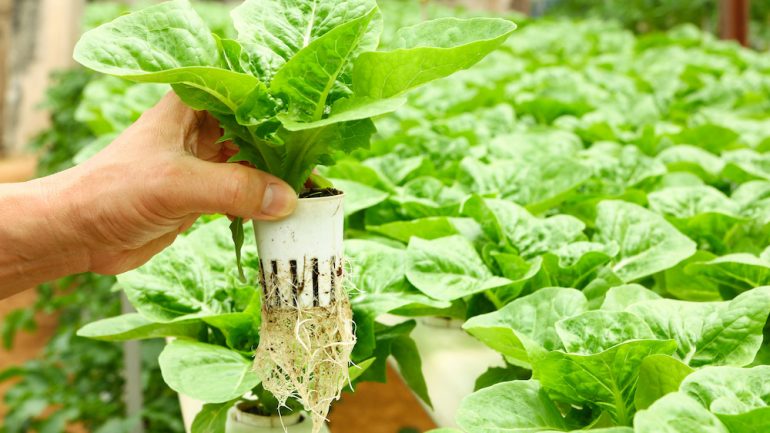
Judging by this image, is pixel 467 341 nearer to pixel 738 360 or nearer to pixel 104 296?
pixel 738 360

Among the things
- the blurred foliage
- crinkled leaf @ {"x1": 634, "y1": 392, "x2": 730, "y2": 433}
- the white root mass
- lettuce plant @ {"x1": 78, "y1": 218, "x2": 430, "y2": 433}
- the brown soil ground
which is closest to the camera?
crinkled leaf @ {"x1": 634, "y1": 392, "x2": 730, "y2": 433}

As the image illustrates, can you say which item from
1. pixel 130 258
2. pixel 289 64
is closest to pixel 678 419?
pixel 289 64

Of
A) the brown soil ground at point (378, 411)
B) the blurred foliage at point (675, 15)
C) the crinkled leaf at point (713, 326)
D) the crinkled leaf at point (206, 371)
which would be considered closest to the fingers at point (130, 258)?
the crinkled leaf at point (206, 371)

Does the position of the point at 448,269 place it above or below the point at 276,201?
below

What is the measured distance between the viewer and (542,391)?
928mm

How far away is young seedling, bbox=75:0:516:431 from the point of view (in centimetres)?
85

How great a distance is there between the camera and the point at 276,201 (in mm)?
887

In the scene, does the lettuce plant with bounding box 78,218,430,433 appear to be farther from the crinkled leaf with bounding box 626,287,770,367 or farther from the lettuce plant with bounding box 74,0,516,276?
the crinkled leaf with bounding box 626,287,770,367

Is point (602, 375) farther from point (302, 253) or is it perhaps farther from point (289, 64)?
point (289, 64)

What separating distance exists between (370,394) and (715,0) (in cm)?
933

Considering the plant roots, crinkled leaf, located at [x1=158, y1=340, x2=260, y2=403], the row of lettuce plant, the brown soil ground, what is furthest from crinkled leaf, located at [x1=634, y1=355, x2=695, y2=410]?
the brown soil ground

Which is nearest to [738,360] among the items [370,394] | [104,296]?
[104,296]

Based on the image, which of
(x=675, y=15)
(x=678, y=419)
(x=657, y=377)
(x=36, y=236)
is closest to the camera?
(x=678, y=419)

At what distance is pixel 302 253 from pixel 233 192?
9 centimetres
